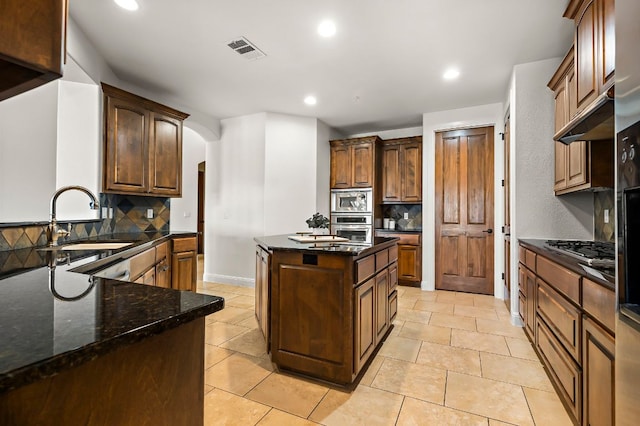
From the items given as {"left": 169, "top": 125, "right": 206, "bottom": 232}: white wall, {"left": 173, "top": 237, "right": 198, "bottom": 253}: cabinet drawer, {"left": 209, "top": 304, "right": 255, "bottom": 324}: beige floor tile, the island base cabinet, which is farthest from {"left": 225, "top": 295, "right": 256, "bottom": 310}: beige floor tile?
the island base cabinet

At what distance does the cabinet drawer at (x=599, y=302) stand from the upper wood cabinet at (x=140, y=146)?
3.81m

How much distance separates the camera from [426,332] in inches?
119

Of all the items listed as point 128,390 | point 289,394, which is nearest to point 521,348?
point 289,394

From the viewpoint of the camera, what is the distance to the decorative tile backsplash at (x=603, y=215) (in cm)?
250

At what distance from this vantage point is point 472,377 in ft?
7.20

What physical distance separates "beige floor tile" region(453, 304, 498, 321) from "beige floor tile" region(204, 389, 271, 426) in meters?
2.64

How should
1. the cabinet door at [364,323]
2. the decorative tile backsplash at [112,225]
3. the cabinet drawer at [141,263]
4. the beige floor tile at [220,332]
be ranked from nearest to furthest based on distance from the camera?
the decorative tile backsplash at [112,225] < the cabinet door at [364,323] < the cabinet drawer at [141,263] < the beige floor tile at [220,332]

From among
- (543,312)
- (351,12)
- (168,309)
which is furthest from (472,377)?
(351,12)

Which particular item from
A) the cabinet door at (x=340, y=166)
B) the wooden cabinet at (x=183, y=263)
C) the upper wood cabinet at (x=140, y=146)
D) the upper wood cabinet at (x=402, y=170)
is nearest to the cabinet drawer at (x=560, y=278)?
the upper wood cabinet at (x=402, y=170)

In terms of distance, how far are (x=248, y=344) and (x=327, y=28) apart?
2.83 metres

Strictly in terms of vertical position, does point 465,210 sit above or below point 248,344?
above

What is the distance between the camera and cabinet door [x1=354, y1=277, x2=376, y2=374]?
6.79 feet

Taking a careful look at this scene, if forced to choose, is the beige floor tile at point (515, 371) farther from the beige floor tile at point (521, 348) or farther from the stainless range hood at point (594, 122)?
the stainless range hood at point (594, 122)

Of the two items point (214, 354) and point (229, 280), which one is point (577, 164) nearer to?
point (214, 354)
